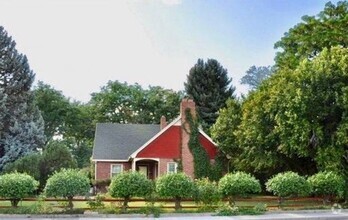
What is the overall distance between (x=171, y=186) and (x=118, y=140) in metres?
17.2

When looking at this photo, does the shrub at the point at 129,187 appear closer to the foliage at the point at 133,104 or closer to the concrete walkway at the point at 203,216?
the concrete walkway at the point at 203,216

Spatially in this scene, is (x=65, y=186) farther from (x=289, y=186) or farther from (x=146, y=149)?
(x=146, y=149)

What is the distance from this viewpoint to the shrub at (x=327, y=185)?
20312mm

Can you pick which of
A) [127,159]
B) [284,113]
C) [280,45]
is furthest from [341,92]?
[127,159]

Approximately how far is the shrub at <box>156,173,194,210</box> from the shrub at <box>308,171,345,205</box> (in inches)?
238

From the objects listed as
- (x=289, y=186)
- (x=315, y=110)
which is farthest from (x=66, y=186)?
(x=315, y=110)

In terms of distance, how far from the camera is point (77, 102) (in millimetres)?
59938

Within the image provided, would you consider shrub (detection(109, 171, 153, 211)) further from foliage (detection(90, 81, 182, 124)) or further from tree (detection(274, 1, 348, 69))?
foliage (detection(90, 81, 182, 124))

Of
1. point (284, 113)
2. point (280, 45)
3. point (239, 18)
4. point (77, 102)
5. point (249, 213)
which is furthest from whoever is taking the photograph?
point (77, 102)

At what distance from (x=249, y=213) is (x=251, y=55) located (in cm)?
1144

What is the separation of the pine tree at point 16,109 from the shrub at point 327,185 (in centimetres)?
2381

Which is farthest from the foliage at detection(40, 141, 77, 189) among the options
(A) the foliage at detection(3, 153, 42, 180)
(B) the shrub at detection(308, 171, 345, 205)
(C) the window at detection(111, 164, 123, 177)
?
(B) the shrub at detection(308, 171, 345, 205)

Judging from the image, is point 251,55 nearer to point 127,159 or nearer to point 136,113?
point 127,159

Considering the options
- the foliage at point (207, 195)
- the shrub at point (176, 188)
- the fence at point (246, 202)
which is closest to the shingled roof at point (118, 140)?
the fence at point (246, 202)
